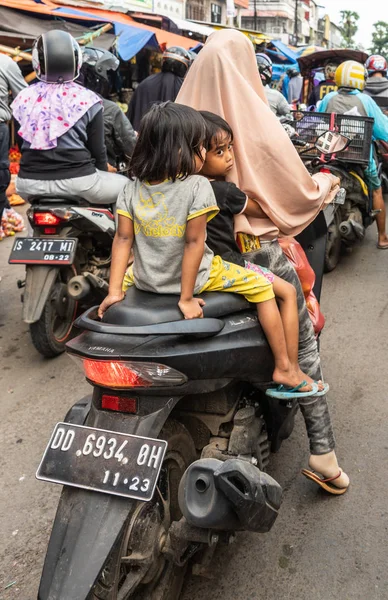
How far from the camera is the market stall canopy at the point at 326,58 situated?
12.9 m

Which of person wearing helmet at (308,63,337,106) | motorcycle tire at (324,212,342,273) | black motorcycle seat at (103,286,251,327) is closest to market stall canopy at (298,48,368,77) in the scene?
person wearing helmet at (308,63,337,106)

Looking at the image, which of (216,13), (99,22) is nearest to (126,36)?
(99,22)

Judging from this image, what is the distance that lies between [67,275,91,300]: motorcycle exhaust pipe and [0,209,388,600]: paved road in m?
0.50

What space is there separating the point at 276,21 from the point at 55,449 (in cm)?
5833

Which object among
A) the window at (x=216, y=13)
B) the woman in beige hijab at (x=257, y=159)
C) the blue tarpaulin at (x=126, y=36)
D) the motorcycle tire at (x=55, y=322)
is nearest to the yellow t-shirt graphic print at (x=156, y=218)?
the woman in beige hijab at (x=257, y=159)

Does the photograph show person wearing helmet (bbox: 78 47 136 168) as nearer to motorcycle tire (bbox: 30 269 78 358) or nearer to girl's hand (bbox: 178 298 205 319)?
motorcycle tire (bbox: 30 269 78 358)

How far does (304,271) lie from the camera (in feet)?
9.16

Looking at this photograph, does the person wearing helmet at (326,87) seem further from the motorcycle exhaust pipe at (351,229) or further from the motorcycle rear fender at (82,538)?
the motorcycle rear fender at (82,538)

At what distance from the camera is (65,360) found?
4.11 meters

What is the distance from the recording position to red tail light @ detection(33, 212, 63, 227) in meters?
4.00

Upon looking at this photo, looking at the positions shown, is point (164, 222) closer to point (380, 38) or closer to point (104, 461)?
point (104, 461)

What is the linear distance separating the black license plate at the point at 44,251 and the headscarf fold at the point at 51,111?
63 centimetres

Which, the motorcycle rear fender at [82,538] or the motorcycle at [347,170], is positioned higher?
the motorcycle rear fender at [82,538]

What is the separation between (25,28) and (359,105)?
5.95 meters
